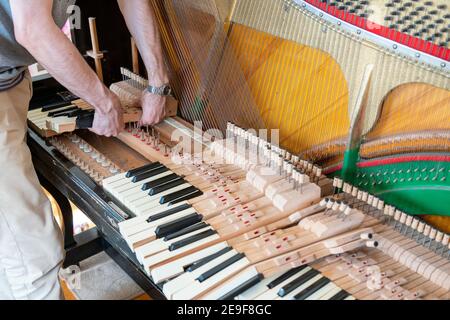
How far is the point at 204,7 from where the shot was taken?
257cm

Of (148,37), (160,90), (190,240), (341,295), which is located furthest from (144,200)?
(148,37)

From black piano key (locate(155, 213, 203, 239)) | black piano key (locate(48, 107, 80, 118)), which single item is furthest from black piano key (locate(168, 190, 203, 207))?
black piano key (locate(48, 107, 80, 118))

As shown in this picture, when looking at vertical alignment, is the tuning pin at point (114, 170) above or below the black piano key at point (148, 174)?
below

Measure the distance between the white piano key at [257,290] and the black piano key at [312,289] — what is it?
11 cm

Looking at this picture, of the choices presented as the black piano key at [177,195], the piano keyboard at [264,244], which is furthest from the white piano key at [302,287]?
the black piano key at [177,195]

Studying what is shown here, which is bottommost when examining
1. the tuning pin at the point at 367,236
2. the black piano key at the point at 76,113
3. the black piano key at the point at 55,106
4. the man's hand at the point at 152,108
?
the tuning pin at the point at 367,236

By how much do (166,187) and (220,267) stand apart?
0.55 m

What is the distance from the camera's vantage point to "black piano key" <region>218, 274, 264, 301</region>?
1.68m

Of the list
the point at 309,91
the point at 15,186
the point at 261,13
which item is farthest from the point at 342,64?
the point at 15,186

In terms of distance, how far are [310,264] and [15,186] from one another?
4.60ft

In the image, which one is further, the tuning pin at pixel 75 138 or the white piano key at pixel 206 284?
the tuning pin at pixel 75 138

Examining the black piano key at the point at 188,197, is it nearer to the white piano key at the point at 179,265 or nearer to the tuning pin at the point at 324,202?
the white piano key at the point at 179,265

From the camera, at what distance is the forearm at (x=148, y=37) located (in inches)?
105
